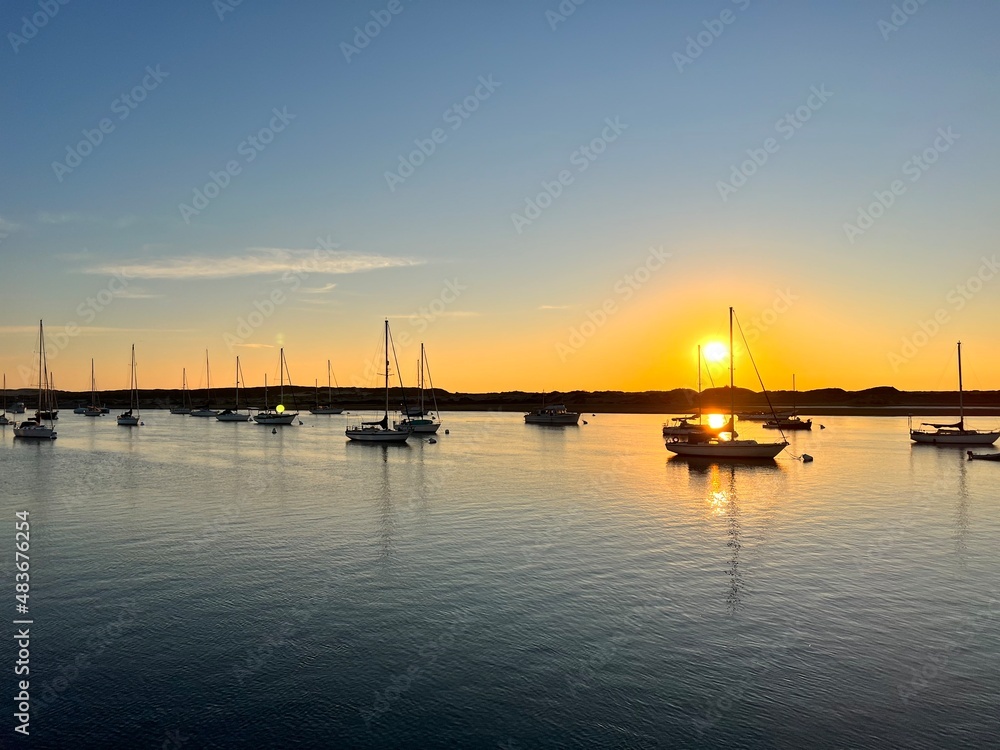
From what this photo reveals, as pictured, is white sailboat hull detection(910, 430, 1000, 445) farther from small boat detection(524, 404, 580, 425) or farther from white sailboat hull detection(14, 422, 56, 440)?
white sailboat hull detection(14, 422, 56, 440)

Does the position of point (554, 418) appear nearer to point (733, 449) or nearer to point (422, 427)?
point (422, 427)

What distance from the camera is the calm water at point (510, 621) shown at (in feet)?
43.8

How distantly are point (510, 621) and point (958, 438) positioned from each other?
90436 mm

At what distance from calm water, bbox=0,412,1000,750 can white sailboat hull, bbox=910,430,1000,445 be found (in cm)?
Answer: 5238

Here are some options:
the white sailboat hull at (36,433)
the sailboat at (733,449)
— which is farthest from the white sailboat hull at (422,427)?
the white sailboat hull at (36,433)

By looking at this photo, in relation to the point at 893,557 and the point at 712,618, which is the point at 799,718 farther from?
the point at 893,557

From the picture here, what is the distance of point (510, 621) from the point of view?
62.7 ft

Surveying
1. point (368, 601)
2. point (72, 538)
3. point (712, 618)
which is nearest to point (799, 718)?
point (712, 618)

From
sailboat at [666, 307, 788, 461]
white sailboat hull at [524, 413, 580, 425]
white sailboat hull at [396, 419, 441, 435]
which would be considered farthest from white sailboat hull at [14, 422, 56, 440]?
white sailboat hull at [524, 413, 580, 425]

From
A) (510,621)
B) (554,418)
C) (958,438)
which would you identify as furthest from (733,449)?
(554,418)

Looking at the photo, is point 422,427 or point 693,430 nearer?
point 693,430

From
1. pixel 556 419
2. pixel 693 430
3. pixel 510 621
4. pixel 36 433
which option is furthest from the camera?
pixel 556 419

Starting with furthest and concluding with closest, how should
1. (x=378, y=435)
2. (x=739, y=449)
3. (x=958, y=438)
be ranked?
1. (x=378, y=435)
2. (x=958, y=438)
3. (x=739, y=449)

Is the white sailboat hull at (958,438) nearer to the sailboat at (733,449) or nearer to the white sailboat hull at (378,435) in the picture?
the sailboat at (733,449)
